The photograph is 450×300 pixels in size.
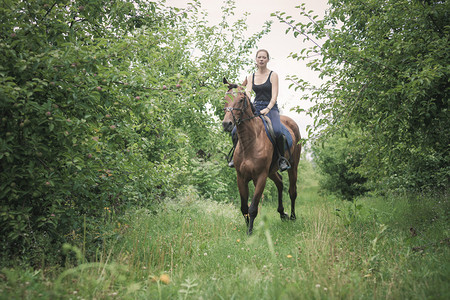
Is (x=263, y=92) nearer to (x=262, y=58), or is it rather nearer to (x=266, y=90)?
(x=266, y=90)

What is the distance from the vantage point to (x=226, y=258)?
373 cm

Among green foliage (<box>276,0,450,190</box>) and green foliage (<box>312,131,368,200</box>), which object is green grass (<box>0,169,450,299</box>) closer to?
green foliage (<box>276,0,450,190</box>)

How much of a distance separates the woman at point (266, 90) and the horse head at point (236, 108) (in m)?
0.58

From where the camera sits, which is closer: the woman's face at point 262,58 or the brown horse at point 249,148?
the brown horse at point 249,148

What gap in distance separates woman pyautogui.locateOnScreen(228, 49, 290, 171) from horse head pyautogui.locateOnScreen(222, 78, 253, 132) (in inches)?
22.9

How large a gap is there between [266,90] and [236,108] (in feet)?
4.58

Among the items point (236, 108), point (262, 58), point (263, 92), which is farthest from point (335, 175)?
point (236, 108)

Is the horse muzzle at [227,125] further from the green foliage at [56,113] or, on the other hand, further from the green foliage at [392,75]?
the green foliage at [392,75]

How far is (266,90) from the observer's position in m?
5.96

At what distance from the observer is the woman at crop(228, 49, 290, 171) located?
229 inches

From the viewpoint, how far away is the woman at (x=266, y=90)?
229 inches

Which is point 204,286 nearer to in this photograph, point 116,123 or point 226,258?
point 226,258

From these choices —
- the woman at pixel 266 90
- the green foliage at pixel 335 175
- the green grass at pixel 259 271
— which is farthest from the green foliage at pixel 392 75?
the green foliage at pixel 335 175

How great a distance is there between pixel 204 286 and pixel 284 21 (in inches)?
163
